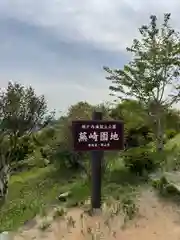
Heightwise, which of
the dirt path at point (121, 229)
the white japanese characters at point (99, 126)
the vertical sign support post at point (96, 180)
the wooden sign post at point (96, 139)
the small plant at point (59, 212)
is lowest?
the dirt path at point (121, 229)

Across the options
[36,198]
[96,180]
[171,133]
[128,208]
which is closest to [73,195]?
[96,180]

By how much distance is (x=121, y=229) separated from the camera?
7.61 metres

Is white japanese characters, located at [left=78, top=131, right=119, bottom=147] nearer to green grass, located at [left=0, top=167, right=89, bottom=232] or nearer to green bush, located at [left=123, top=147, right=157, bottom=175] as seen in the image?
green grass, located at [left=0, top=167, right=89, bottom=232]

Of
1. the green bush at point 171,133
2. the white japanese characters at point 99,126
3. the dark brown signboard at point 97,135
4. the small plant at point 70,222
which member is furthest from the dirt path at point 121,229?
the green bush at point 171,133

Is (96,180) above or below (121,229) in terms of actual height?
above

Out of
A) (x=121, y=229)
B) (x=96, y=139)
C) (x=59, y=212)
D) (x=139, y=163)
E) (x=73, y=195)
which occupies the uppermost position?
(x=96, y=139)

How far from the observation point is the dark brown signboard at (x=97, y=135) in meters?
8.50

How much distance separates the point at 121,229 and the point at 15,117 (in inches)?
542

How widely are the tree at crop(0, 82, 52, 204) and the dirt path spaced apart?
12.1 meters

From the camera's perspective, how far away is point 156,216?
8.22 m

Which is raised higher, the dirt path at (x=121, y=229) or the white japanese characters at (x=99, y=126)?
the white japanese characters at (x=99, y=126)

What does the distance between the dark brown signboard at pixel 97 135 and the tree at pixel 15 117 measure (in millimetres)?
11612

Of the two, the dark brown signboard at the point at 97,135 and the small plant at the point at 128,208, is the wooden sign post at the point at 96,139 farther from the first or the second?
the small plant at the point at 128,208

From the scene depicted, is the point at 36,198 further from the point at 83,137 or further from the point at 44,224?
the point at 83,137
